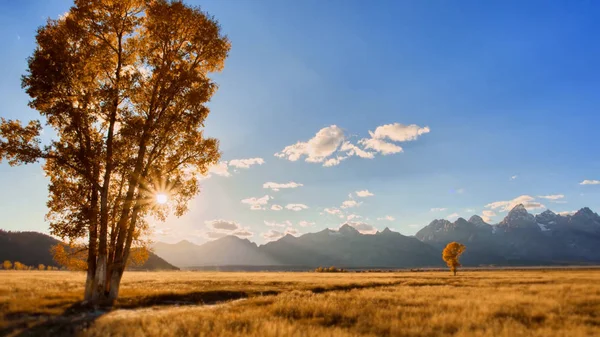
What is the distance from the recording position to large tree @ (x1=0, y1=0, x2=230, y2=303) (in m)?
18.6

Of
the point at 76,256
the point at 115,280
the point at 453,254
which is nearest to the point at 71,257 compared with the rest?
the point at 76,256

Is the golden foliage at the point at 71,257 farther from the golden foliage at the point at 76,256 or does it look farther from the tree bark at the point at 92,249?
the tree bark at the point at 92,249

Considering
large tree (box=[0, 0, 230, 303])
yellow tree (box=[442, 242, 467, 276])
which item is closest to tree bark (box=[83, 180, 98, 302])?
large tree (box=[0, 0, 230, 303])

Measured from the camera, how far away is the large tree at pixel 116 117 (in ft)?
61.2

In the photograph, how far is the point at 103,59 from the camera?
67.1 ft

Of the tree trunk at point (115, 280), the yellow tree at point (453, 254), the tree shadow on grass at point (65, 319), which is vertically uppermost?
the tree trunk at point (115, 280)

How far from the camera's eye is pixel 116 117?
2036 centimetres

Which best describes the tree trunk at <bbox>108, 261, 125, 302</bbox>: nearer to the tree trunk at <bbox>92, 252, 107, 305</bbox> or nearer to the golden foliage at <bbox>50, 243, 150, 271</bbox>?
the tree trunk at <bbox>92, 252, 107, 305</bbox>

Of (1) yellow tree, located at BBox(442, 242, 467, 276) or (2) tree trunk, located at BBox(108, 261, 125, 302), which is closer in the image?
(2) tree trunk, located at BBox(108, 261, 125, 302)

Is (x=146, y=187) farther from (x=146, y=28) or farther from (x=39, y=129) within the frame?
(x=146, y=28)

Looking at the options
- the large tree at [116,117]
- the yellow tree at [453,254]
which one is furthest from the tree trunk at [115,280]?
the yellow tree at [453,254]

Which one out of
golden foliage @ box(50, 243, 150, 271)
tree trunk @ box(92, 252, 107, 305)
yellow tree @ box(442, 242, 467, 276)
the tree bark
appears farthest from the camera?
yellow tree @ box(442, 242, 467, 276)

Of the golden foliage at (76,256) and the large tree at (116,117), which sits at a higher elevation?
the large tree at (116,117)

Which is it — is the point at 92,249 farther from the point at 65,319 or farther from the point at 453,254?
the point at 453,254
